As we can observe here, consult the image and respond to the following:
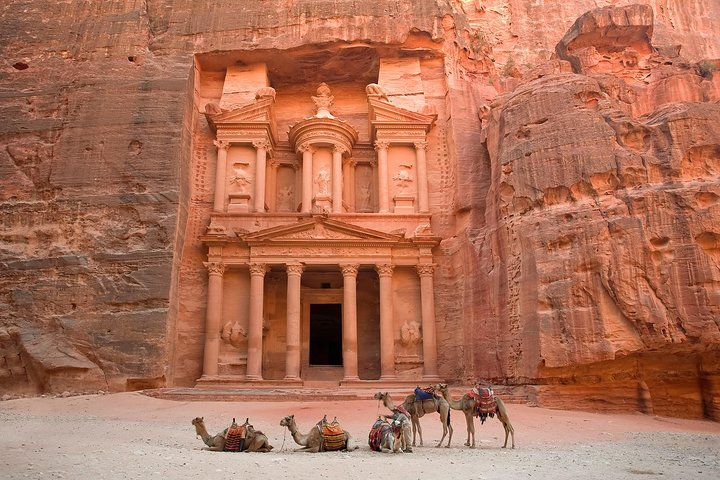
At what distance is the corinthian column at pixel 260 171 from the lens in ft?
71.8

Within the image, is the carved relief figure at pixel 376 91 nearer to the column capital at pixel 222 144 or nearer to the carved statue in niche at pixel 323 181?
the carved statue in niche at pixel 323 181

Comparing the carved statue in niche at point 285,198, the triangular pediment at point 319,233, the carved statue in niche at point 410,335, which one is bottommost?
the carved statue in niche at point 410,335

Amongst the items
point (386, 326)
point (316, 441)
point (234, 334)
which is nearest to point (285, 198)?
point (234, 334)

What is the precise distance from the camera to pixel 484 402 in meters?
9.65

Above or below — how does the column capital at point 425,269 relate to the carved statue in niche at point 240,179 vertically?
below

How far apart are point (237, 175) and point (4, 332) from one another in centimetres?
927

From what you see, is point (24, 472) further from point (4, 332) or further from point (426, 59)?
point (426, 59)

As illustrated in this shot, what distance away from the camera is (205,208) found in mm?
22156

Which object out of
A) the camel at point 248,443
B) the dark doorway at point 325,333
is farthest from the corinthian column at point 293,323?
the camel at point 248,443

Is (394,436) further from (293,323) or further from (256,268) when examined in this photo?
(256,268)

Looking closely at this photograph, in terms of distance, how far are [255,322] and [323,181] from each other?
19.9 feet

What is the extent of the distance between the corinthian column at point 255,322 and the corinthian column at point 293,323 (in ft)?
3.04

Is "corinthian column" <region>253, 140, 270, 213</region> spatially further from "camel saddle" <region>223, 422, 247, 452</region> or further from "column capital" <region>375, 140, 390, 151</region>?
"camel saddle" <region>223, 422, 247, 452</region>

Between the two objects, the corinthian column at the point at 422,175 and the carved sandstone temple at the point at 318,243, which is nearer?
the carved sandstone temple at the point at 318,243
